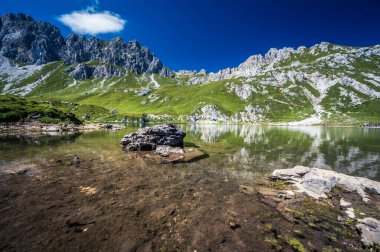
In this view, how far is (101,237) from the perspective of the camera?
12797 millimetres

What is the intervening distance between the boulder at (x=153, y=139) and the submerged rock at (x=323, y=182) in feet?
85.8

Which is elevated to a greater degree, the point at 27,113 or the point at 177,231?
the point at 27,113

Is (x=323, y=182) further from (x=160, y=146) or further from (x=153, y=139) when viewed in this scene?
(x=153, y=139)

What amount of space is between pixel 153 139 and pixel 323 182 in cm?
3377

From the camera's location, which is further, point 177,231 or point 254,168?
point 254,168

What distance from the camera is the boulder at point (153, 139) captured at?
45.1 m

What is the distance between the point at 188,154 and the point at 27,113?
372ft

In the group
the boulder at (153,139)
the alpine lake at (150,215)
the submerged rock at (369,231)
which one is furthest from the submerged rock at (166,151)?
the submerged rock at (369,231)

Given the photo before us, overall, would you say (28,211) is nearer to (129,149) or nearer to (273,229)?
(273,229)

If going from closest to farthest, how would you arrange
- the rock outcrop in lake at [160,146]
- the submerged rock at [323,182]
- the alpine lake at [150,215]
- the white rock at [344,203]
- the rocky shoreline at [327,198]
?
the alpine lake at [150,215] < the rocky shoreline at [327,198] < the white rock at [344,203] < the submerged rock at [323,182] < the rock outcrop in lake at [160,146]

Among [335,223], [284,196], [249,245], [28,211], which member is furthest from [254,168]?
[28,211]

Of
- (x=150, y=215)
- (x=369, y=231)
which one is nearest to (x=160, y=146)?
(x=150, y=215)

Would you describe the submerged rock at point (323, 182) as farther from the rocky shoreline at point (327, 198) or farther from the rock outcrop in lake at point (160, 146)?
the rock outcrop in lake at point (160, 146)

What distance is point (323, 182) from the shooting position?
22.6 meters
